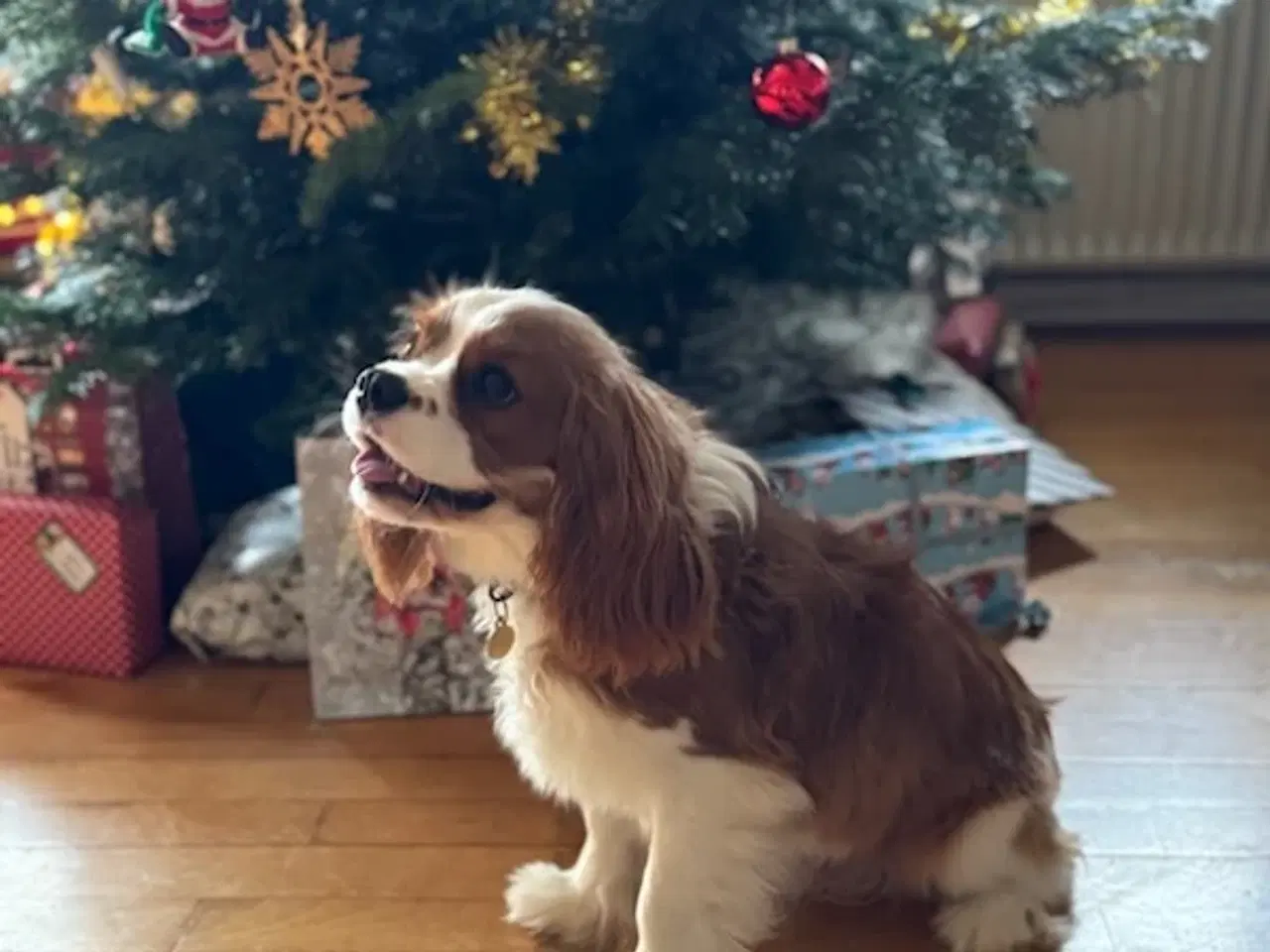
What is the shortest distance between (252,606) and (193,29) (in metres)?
0.80

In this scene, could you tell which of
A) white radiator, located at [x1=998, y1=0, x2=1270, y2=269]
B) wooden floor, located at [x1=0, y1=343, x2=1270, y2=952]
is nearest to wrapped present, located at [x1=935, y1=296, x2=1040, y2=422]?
white radiator, located at [x1=998, y1=0, x2=1270, y2=269]

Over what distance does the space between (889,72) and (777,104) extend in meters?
0.22

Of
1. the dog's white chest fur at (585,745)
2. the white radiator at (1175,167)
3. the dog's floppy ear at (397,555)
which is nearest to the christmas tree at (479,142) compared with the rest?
the dog's floppy ear at (397,555)

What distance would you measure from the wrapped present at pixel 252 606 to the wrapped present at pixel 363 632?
4.6 inches

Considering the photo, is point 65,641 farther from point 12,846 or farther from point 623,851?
point 623,851

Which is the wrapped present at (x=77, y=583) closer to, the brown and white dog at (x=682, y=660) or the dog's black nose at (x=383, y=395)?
the brown and white dog at (x=682, y=660)

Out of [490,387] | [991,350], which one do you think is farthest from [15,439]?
[991,350]

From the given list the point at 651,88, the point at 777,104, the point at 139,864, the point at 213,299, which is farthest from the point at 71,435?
the point at 777,104

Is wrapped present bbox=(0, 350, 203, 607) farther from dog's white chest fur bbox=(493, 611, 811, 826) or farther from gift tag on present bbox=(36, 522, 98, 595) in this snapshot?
dog's white chest fur bbox=(493, 611, 811, 826)

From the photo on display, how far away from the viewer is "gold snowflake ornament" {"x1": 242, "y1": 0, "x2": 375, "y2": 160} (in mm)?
1914

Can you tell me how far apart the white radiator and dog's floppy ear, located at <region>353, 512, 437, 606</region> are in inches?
83.2

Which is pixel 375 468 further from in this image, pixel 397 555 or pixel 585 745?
pixel 585 745

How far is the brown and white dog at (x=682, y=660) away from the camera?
1.39 m

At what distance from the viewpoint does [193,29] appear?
1873 mm
